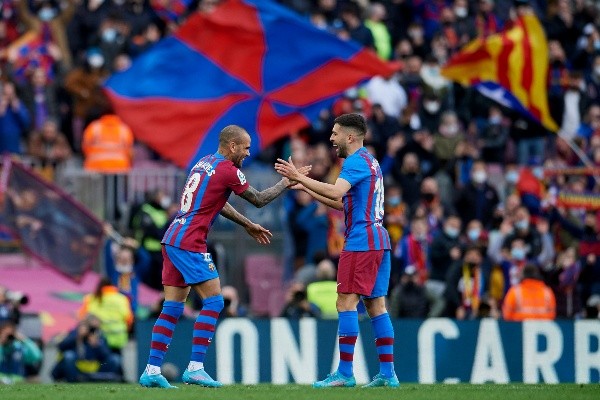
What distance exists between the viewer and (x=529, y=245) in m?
24.1

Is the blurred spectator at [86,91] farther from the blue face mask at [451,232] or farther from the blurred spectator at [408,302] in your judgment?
the blurred spectator at [408,302]

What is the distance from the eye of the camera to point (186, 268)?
46.8ft

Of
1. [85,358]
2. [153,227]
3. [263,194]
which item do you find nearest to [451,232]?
[153,227]

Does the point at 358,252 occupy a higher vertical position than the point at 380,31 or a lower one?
lower

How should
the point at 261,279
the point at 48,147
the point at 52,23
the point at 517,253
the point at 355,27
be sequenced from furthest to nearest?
the point at 355,27
the point at 52,23
the point at 261,279
the point at 48,147
the point at 517,253

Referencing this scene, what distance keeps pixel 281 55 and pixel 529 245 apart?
4.34 metres

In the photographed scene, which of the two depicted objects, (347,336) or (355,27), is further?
(355,27)

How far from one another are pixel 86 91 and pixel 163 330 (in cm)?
1115

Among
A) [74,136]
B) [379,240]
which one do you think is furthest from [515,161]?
[379,240]

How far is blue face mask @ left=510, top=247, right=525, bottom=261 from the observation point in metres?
Result: 23.8

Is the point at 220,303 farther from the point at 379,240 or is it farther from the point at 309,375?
the point at 309,375

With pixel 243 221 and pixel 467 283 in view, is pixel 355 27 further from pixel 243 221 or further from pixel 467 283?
pixel 243 221

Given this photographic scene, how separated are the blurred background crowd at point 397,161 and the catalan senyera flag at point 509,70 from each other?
57.5 inches

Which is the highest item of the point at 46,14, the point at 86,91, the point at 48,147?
the point at 46,14
